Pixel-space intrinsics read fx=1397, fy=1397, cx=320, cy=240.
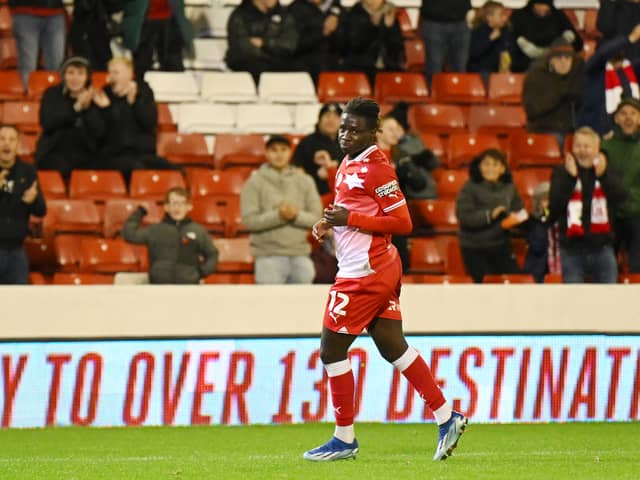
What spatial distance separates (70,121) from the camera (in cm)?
1308

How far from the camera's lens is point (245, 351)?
10055mm

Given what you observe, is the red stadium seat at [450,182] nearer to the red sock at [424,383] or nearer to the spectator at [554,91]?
the spectator at [554,91]

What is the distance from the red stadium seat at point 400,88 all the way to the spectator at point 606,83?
1.90 m

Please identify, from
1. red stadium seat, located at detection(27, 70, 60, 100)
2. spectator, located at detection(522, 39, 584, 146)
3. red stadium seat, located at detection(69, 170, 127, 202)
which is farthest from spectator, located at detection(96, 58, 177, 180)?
spectator, located at detection(522, 39, 584, 146)

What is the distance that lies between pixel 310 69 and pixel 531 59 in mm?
2537

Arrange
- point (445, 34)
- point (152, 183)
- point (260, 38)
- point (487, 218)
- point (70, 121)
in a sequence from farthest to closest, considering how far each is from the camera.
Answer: point (445, 34) < point (260, 38) < point (152, 183) < point (70, 121) < point (487, 218)

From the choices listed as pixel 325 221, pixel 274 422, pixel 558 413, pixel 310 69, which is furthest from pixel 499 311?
pixel 310 69

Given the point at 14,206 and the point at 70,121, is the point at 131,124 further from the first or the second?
the point at 14,206

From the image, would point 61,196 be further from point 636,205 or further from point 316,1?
point 636,205

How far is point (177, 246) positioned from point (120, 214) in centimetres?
174

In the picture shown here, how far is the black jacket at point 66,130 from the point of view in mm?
13055

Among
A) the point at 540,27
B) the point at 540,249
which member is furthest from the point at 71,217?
the point at 540,27

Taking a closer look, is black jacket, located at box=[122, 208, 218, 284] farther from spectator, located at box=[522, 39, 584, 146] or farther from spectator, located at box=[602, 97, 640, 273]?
spectator, located at box=[522, 39, 584, 146]

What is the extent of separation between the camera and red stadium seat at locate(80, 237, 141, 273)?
12.7 m
